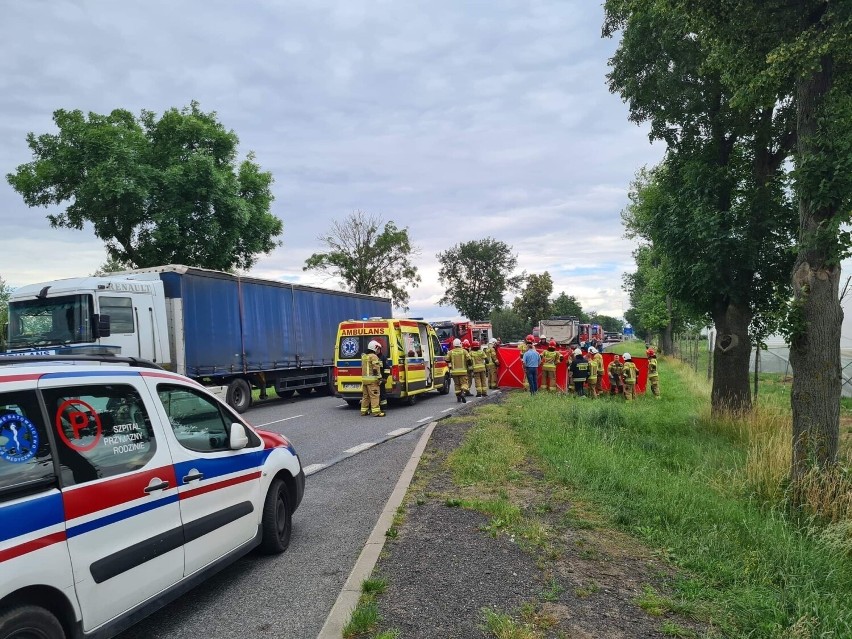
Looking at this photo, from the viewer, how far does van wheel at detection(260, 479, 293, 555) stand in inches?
189

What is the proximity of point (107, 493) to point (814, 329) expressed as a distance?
21.9ft

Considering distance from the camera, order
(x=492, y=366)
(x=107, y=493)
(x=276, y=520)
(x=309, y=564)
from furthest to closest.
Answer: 1. (x=492, y=366)
2. (x=276, y=520)
3. (x=309, y=564)
4. (x=107, y=493)

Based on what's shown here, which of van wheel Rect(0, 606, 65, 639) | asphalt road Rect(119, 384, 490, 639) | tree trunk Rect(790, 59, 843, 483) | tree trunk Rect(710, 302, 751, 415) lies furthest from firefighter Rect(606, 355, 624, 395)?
van wheel Rect(0, 606, 65, 639)

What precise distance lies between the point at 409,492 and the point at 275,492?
6.07 ft

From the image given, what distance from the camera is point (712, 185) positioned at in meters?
11.0

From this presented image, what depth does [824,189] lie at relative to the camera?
5.88m

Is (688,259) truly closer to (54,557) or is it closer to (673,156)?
(673,156)

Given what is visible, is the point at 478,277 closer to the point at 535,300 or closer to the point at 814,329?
the point at 535,300

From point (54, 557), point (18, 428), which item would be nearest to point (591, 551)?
point (54, 557)

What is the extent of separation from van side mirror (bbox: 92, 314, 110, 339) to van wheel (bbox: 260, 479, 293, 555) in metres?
7.69

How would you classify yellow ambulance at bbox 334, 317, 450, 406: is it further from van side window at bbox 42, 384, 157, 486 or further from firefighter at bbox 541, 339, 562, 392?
van side window at bbox 42, 384, 157, 486

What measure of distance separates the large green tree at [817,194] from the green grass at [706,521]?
1.15 meters

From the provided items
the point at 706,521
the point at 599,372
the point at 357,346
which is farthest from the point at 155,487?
the point at 599,372

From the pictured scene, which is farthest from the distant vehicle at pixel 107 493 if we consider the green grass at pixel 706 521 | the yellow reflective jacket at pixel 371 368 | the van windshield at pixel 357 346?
the van windshield at pixel 357 346
